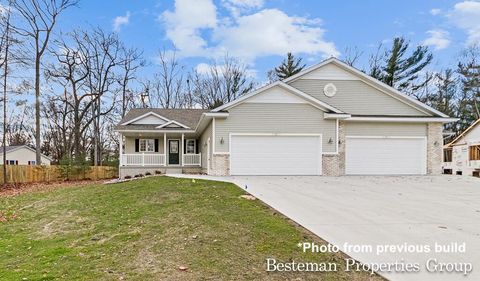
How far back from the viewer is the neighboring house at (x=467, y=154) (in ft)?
84.3

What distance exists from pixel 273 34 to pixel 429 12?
1241 centimetres

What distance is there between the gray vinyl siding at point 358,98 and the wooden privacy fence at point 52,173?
16667 millimetres

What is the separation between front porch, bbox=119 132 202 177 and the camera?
21.8 metres

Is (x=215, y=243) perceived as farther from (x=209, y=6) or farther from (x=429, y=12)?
(x=429, y=12)

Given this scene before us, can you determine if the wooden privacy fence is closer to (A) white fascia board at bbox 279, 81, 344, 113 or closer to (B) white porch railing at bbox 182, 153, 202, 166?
(B) white porch railing at bbox 182, 153, 202, 166

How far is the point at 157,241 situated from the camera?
19.7 feet

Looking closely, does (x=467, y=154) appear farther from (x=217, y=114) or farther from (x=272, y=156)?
(x=217, y=114)

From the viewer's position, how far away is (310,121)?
1742 cm

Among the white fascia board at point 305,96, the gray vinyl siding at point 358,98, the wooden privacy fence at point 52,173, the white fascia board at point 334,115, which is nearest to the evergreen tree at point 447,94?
the gray vinyl siding at point 358,98

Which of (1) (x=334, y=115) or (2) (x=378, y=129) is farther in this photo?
(2) (x=378, y=129)

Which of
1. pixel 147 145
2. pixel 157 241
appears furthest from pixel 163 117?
pixel 157 241

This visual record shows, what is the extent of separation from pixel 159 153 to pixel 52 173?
8.30 metres

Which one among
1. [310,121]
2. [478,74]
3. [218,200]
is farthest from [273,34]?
[218,200]

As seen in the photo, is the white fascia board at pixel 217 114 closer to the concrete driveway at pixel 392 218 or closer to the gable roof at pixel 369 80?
the gable roof at pixel 369 80
